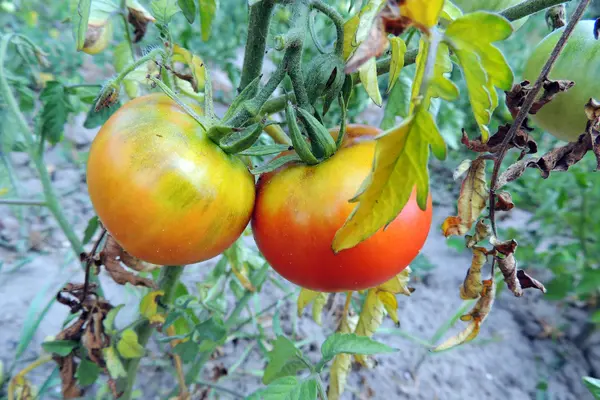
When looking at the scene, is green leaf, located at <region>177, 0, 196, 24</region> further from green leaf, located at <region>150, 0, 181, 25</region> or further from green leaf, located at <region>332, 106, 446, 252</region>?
green leaf, located at <region>332, 106, 446, 252</region>

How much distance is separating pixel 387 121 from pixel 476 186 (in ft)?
0.69

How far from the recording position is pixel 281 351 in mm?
602

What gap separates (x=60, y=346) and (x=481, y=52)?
2.34ft

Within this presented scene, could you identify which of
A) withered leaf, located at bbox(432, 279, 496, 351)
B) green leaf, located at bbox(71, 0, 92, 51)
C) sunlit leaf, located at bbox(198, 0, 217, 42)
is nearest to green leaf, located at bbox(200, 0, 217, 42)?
sunlit leaf, located at bbox(198, 0, 217, 42)

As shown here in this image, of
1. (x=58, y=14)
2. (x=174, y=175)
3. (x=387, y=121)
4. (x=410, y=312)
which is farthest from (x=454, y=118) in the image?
(x=58, y=14)

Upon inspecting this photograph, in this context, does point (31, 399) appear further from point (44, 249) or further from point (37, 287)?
point (44, 249)

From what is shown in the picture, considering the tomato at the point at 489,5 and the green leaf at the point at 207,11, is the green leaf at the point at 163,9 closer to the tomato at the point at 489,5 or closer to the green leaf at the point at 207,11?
the green leaf at the point at 207,11

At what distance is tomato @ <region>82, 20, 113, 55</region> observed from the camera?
562mm

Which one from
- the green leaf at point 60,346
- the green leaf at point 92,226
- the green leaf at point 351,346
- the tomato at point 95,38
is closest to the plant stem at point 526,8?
the green leaf at point 351,346

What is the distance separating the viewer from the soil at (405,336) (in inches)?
45.3

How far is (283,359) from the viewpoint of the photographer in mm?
608

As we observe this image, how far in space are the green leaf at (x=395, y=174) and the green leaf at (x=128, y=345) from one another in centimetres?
49

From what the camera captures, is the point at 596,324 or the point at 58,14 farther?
the point at 58,14

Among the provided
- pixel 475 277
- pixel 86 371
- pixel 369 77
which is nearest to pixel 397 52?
pixel 369 77
